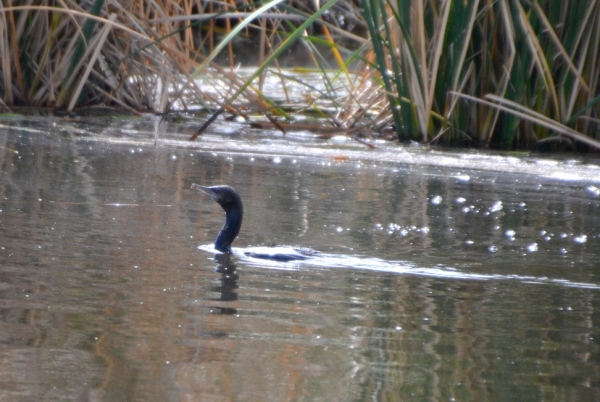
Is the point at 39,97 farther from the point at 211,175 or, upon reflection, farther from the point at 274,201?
the point at 274,201

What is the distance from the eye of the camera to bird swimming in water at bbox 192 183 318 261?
4719mm

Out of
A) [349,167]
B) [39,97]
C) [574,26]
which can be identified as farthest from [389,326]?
[39,97]

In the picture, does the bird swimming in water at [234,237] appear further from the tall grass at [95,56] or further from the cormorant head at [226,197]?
the tall grass at [95,56]

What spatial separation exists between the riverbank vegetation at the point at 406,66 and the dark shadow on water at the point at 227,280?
10.7ft

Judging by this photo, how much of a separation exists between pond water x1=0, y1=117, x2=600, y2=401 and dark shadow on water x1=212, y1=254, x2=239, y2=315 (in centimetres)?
1

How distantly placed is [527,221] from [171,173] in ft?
7.62

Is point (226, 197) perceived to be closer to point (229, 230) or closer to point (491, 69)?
point (229, 230)

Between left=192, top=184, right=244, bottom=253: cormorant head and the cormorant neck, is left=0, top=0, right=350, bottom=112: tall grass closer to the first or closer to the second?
left=192, top=184, right=244, bottom=253: cormorant head

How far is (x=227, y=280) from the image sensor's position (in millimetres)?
4340

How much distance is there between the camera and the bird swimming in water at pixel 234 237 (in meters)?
4.72

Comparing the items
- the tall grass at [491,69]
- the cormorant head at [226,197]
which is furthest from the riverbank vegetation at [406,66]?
the cormorant head at [226,197]

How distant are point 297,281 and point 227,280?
0.27 meters

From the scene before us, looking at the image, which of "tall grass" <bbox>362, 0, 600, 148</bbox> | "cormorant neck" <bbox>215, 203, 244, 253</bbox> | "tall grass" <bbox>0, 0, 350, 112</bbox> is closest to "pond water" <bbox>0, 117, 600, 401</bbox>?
"cormorant neck" <bbox>215, 203, 244, 253</bbox>

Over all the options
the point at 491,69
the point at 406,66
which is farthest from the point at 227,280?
the point at 491,69
